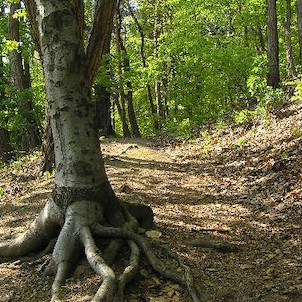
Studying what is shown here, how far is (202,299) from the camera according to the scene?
392cm

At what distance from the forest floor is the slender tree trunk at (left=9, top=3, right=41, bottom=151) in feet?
7.65

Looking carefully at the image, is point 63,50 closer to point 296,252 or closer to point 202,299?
point 202,299

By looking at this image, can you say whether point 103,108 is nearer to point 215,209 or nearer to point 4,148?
point 4,148

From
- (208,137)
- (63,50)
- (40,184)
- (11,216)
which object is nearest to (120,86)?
(208,137)

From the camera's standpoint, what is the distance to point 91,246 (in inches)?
169

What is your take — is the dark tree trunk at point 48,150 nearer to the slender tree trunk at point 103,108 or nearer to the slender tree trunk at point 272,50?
the slender tree trunk at point 272,50

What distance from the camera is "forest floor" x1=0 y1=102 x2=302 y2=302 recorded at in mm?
4183

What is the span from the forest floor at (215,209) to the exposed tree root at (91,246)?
120 mm

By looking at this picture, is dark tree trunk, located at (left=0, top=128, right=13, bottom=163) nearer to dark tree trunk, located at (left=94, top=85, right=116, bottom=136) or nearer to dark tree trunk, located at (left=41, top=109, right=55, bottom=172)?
dark tree trunk, located at (left=94, top=85, right=116, bottom=136)

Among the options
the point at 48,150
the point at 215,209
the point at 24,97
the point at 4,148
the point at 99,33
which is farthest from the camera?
the point at 4,148

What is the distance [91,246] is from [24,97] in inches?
423

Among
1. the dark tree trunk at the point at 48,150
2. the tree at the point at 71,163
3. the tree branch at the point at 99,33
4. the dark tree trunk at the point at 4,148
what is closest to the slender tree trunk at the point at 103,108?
the dark tree trunk at the point at 4,148

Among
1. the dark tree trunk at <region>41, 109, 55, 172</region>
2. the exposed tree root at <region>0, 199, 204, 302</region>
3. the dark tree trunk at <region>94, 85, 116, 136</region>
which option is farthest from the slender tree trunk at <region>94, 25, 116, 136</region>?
the exposed tree root at <region>0, 199, 204, 302</region>

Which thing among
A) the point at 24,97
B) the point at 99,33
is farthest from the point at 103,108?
the point at 99,33
